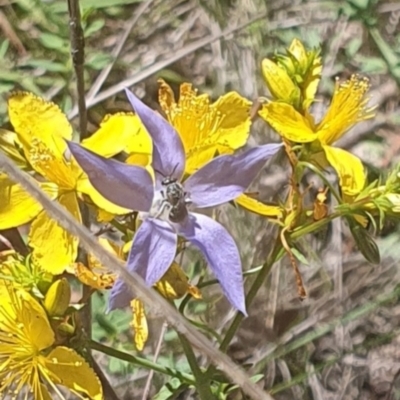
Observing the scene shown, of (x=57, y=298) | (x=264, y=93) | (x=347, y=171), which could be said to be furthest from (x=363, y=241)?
(x=264, y=93)

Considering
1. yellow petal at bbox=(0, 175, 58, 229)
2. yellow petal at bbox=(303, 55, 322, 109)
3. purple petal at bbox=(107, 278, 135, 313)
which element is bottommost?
purple petal at bbox=(107, 278, 135, 313)

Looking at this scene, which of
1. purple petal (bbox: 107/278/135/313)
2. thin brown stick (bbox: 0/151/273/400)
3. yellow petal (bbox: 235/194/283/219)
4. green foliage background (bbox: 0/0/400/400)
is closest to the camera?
thin brown stick (bbox: 0/151/273/400)

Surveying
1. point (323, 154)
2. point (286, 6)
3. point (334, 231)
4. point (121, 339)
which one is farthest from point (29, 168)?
point (286, 6)

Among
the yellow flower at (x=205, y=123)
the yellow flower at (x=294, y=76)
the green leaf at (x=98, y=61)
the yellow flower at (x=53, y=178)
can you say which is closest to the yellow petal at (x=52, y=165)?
the yellow flower at (x=53, y=178)

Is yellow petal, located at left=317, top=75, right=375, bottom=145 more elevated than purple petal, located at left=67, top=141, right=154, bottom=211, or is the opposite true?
purple petal, located at left=67, top=141, right=154, bottom=211

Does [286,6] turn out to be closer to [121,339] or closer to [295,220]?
[121,339]

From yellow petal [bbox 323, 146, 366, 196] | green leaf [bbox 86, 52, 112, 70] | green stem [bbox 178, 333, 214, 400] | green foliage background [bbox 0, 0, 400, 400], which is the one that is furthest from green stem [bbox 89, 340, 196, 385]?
green leaf [bbox 86, 52, 112, 70]

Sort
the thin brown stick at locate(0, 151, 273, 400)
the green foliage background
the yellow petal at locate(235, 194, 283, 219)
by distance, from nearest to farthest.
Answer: the thin brown stick at locate(0, 151, 273, 400) → the yellow petal at locate(235, 194, 283, 219) → the green foliage background

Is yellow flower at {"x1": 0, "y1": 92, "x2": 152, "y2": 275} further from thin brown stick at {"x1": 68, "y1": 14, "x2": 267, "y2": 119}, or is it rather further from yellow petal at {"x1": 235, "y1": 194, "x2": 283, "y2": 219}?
thin brown stick at {"x1": 68, "y1": 14, "x2": 267, "y2": 119}
